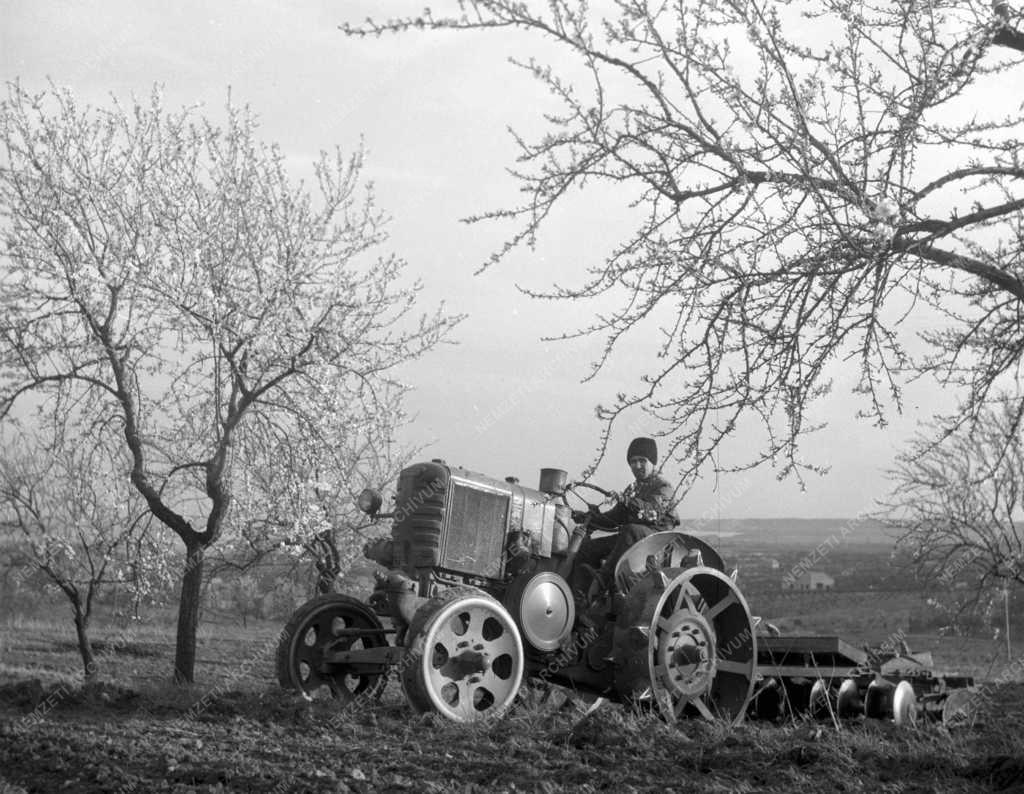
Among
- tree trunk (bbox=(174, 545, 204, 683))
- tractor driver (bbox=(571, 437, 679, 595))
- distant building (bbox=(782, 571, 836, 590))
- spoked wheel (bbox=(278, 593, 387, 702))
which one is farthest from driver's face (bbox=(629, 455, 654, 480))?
distant building (bbox=(782, 571, 836, 590))

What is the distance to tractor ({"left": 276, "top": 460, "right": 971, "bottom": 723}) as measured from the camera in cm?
821

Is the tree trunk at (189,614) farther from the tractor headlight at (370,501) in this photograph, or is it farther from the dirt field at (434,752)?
the tractor headlight at (370,501)

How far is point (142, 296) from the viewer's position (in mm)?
14070

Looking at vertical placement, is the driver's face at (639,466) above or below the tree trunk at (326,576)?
above

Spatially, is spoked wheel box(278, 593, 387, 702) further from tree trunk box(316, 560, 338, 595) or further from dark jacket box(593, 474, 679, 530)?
tree trunk box(316, 560, 338, 595)

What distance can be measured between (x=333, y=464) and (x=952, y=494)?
11275 millimetres

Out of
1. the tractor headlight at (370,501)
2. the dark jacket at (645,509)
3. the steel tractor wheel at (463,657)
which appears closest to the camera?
the steel tractor wheel at (463,657)

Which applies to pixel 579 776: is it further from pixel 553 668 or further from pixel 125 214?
pixel 125 214

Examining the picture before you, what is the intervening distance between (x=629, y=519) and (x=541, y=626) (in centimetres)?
139

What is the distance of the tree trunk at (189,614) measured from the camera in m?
14.3

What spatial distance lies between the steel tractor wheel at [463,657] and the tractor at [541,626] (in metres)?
0.01

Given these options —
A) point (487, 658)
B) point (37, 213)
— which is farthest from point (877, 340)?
point (37, 213)

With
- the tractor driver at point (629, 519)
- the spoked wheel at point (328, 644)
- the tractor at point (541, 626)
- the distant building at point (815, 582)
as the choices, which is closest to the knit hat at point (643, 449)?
the tractor driver at point (629, 519)

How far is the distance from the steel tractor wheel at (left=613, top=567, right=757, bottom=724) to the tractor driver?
431 mm
